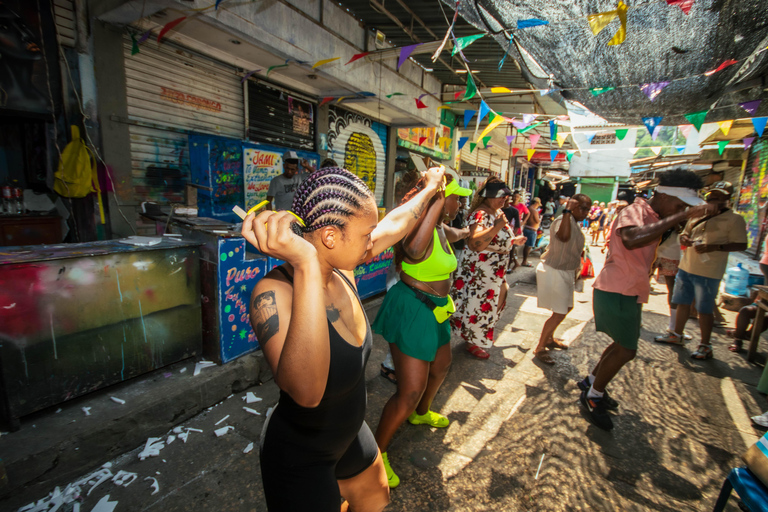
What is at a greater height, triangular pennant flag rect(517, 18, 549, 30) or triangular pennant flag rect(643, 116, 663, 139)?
triangular pennant flag rect(517, 18, 549, 30)

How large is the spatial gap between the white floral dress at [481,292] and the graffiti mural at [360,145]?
6004 millimetres

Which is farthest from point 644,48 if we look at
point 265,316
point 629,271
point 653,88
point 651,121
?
point 265,316

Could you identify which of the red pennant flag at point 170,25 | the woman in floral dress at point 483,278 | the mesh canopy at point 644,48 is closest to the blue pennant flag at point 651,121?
the mesh canopy at point 644,48

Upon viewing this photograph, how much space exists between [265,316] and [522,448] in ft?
8.34

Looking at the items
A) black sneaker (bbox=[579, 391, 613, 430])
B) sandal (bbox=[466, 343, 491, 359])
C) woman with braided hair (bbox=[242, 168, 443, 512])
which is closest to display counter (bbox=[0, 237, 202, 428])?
woman with braided hair (bbox=[242, 168, 443, 512])

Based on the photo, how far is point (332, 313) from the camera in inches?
51.4

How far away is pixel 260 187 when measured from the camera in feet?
22.3

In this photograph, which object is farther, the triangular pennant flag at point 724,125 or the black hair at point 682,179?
the triangular pennant flag at point 724,125

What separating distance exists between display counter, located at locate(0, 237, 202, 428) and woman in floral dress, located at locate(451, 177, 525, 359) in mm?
2814

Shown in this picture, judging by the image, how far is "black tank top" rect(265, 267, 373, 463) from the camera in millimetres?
1228

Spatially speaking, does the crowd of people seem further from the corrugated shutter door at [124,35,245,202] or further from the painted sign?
the corrugated shutter door at [124,35,245,202]

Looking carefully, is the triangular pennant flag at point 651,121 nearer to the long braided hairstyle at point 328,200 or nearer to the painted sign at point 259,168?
the painted sign at point 259,168

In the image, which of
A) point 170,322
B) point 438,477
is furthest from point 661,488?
point 170,322

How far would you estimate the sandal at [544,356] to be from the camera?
4.17m
